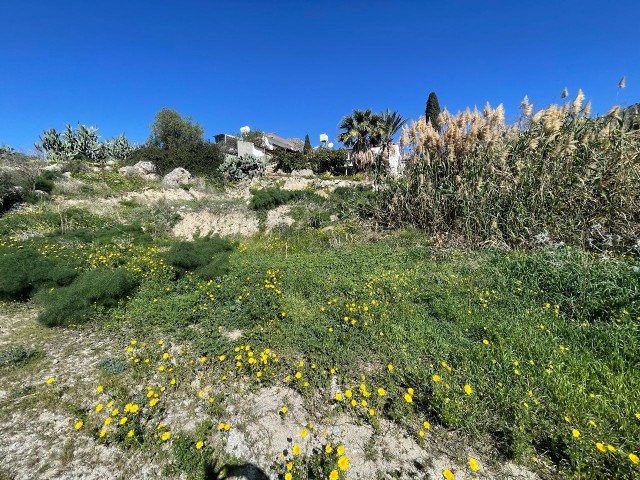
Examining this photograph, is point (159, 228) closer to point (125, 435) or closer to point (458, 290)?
point (125, 435)

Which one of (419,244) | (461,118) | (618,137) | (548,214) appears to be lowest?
(419,244)

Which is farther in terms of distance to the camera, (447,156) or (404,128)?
(404,128)

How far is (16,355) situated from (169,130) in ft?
129

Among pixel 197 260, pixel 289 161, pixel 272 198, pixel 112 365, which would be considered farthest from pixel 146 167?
pixel 112 365

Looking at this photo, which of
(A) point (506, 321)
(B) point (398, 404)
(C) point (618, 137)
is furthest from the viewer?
(C) point (618, 137)

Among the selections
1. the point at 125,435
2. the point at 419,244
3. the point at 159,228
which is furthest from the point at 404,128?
the point at 159,228

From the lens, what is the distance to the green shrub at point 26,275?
13.9ft

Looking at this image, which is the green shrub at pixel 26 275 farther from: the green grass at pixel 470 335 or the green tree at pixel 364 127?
the green tree at pixel 364 127

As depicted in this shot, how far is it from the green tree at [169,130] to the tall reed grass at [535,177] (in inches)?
1415

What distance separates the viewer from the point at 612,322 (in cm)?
302

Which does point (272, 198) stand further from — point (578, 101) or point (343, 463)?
point (343, 463)

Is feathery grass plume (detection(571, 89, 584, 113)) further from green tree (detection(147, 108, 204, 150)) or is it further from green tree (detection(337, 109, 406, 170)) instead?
green tree (detection(147, 108, 204, 150))

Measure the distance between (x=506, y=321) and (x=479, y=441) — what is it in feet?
5.51

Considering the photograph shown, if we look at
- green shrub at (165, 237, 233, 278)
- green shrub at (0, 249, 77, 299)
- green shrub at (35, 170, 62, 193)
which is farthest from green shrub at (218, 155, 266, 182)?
green shrub at (0, 249, 77, 299)
